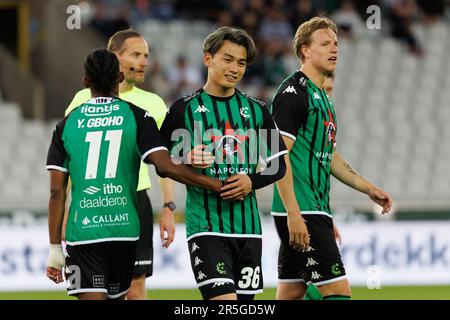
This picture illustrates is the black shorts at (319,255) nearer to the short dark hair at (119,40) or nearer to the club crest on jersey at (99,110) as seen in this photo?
the club crest on jersey at (99,110)

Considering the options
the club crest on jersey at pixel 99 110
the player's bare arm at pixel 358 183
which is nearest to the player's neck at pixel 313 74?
the player's bare arm at pixel 358 183

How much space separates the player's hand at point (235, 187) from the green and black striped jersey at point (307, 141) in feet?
2.47

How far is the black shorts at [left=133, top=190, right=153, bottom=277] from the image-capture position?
7473mm

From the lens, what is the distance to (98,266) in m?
5.99

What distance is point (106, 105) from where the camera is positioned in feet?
19.9

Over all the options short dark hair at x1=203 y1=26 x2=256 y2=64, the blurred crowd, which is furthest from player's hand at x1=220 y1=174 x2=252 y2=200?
the blurred crowd

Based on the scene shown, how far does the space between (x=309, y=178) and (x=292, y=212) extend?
1.43 feet

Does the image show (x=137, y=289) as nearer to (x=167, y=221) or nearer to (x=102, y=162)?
(x=167, y=221)

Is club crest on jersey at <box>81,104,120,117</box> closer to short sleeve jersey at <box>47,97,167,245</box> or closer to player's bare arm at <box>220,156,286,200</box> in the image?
short sleeve jersey at <box>47,97,167,245</box>

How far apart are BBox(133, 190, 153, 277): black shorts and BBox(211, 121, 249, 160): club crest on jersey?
4.68 feet

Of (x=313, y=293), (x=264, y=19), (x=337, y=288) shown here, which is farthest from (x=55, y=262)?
(x=264, y=19)

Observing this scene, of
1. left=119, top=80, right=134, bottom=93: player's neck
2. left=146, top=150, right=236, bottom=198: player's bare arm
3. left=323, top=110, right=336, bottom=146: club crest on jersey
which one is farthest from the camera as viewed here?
left=119, top=80, right=134, bottom=93: player's neck
